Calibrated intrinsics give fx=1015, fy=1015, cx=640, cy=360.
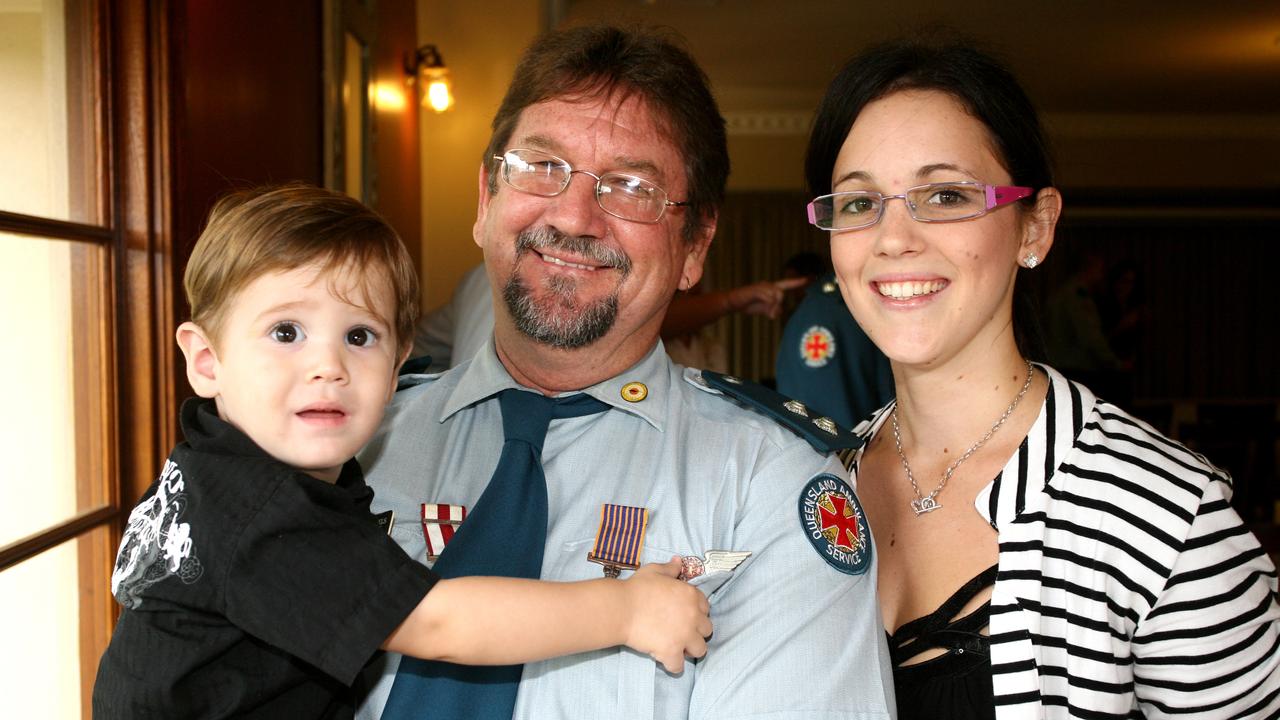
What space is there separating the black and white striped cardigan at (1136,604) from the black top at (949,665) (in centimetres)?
6

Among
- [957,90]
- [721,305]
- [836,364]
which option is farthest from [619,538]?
[721,305]

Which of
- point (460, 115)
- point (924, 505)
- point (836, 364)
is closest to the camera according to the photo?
point (924, 505)

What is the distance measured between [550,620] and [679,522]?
304 millimetres

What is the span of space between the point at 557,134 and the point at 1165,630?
3.61 feet

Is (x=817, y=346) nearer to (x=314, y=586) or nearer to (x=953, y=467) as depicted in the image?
(x=953, y=467)

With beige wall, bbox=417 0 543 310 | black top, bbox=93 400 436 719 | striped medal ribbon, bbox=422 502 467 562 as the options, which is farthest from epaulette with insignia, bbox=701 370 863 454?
beige wall, bbox=417 0 543 310

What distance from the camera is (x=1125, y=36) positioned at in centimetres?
743

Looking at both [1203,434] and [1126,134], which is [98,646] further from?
[1126,134]

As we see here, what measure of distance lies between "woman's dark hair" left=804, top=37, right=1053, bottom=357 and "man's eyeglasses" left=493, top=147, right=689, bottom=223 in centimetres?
36

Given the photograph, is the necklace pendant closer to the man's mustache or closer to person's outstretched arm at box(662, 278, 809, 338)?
the man's mustache

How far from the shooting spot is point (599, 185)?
1.53 metres

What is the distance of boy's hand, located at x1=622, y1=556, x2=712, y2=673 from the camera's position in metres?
1.16

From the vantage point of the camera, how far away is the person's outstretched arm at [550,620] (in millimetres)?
1092

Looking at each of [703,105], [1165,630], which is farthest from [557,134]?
[1165,630]
